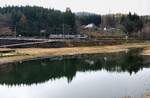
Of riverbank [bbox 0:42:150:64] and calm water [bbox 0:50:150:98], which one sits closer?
calm water [bbox 0:50:150:98]

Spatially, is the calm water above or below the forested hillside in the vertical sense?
below

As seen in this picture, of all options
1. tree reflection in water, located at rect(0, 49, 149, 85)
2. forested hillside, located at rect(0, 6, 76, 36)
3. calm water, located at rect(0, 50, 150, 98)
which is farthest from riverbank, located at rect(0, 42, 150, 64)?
forested hillside, located at rect(0, 6, 76, 36)

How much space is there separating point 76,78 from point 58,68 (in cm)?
1352

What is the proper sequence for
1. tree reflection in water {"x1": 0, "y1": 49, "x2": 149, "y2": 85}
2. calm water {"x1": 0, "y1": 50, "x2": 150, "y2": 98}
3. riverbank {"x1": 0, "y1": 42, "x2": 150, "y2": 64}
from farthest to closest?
1. riverbank {"x1": 0, "y1": 42, "x2": 150, "y2": 64}
2. tree reflection in water {"x1": 0, "y1": 49, "x2": 149, "y2": 85}
3. calm water {"x1": 0, "y1": 50, "x2": 150, "y2": 98}

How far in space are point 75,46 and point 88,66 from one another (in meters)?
39.9

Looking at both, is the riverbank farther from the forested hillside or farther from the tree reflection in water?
the forested hillside

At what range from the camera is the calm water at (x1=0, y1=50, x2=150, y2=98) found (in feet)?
145

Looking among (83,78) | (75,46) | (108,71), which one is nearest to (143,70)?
(108,71)

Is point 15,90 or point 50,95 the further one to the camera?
point 15,90

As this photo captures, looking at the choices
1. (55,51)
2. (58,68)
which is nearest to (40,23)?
(55,51)

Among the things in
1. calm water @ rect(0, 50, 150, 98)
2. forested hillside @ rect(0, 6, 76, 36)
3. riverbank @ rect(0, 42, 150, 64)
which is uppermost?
forested hillside @ rect(0, 6, 76, 36)

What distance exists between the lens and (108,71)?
64.3 m

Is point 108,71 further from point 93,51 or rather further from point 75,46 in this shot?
point 75,46

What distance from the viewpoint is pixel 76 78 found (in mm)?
A: 57750
